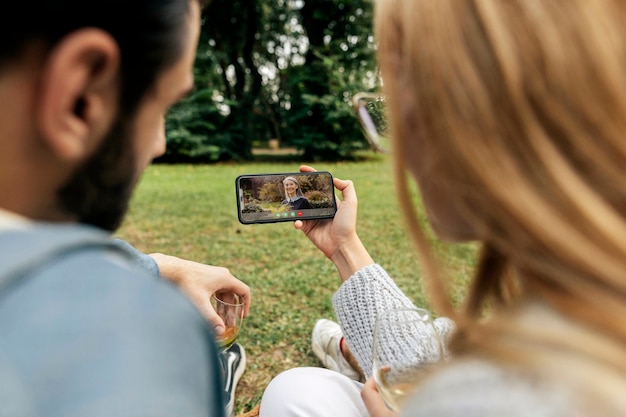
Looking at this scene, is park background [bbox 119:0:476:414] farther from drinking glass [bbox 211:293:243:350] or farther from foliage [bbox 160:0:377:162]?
drinking glass [bbox 211:293:243:350]

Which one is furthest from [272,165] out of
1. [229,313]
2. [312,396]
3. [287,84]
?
[312,396]

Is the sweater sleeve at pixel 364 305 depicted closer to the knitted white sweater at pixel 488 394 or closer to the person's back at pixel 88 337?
the knitted white sweater at pixel 488 394

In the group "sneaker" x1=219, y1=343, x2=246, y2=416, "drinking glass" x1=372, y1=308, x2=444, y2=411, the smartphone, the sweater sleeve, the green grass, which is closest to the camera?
"drinking glass" x1=372, y1=308, x2=444, y2=411

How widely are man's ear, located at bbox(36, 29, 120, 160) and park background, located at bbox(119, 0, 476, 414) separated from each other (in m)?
0.44

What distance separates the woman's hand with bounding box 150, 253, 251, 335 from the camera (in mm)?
1380

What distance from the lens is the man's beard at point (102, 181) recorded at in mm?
564

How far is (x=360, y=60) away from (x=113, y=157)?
13665 mm

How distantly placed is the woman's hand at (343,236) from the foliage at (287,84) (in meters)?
10.2

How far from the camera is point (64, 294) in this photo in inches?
15.8

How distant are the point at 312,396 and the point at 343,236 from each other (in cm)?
54

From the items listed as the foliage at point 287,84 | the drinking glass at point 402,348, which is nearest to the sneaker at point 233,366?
the drinking glass at point 402,348

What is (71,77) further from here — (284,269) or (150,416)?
(284,269)

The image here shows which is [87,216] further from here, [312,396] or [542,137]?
Answer: [312,396]

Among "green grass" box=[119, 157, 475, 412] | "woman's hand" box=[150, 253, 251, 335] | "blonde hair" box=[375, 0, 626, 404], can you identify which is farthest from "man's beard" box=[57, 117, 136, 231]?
"woman's hand" box=[150, 253, 251, 335]
